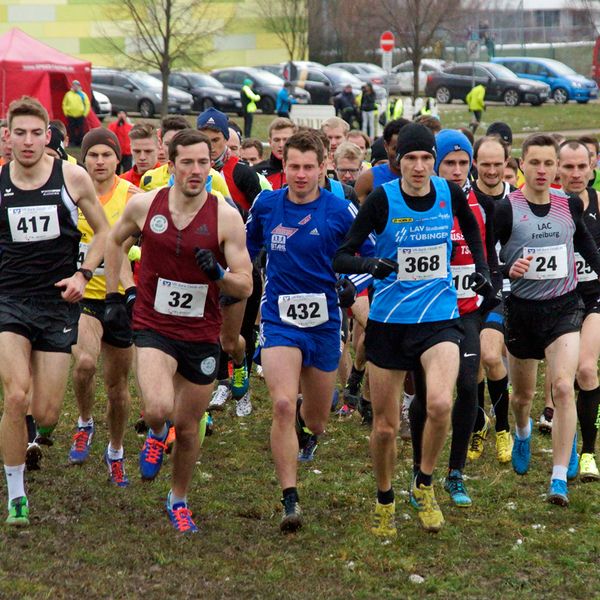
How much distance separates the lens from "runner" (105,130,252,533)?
620 cm

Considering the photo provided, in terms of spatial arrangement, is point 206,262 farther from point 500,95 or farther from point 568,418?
point 500,95

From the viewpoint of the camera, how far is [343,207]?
681 centimetres

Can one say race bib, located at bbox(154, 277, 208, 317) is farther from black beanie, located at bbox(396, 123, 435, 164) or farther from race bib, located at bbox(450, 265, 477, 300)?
race bib, located at bbox(450, 265, 477, 300)

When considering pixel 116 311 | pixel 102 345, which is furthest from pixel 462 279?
pixel 102 345

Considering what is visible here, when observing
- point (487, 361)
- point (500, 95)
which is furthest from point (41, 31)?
point (487, 361)

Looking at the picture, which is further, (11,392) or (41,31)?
(41,31)

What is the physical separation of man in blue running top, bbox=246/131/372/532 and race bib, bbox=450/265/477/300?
2.57ft

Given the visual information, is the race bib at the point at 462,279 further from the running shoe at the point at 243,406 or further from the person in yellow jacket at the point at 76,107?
the person in yellow jacket at the point at 76,107

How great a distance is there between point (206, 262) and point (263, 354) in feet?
3.03

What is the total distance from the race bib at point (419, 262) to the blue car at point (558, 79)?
4061 cm

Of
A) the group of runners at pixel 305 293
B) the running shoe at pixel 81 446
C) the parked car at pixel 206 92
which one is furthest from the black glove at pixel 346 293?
the parked car at pixel 206 92

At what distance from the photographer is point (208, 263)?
5906 millimetres

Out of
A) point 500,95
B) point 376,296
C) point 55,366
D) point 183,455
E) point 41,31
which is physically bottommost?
point 183,455

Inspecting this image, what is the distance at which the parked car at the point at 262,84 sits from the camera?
1585 inches
